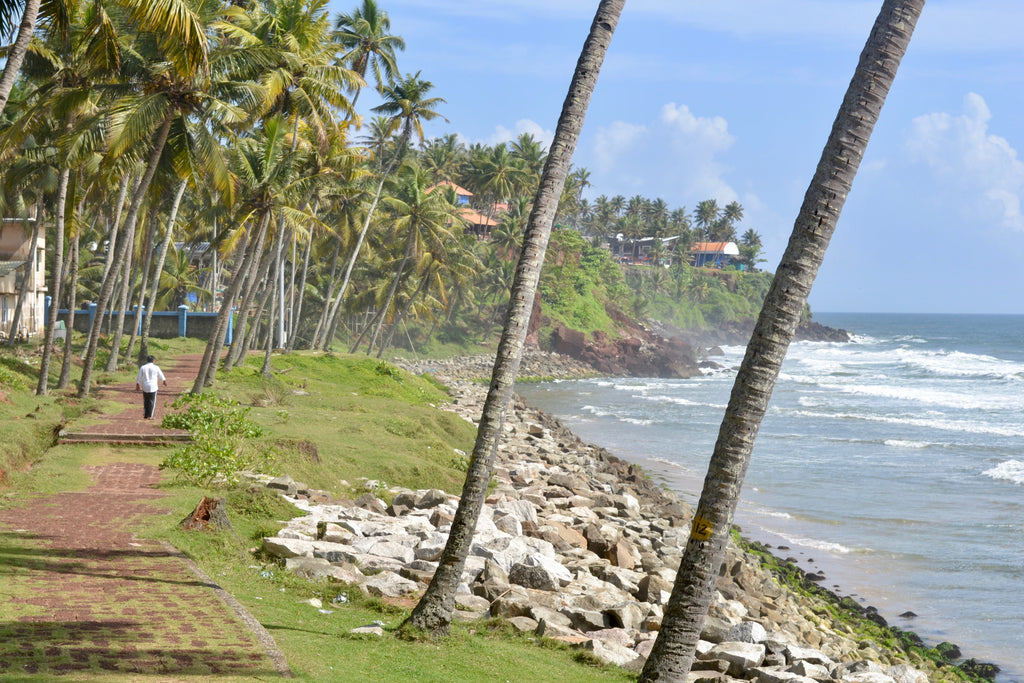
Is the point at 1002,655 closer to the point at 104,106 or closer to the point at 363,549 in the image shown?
the point at 363,549

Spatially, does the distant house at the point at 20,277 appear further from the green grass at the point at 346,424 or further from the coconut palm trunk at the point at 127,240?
the coconut palm trunk at the point at 127,240

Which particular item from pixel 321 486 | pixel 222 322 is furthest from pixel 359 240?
pixel 321 486

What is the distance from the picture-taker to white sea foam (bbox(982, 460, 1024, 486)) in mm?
30067

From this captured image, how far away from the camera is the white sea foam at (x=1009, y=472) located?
98.6 ft

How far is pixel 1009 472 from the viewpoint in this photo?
31.3 meters

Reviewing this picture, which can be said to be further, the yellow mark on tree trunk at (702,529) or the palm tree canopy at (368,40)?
the palm tree canopy at (368,40)

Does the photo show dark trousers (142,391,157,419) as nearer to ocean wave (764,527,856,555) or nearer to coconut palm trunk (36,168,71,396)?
coconut palm trunk (36,168,71,396)

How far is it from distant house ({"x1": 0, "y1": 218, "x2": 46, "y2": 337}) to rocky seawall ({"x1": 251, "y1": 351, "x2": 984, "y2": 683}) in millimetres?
22961

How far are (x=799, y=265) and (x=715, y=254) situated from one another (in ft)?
413

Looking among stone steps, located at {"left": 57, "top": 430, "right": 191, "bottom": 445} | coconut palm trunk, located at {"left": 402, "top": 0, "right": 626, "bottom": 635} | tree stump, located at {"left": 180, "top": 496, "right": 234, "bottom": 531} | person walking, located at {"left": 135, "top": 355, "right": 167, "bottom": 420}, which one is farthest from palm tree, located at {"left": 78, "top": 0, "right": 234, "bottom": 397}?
coconut palm trunk, located at {"left": 402, "top": 0, "right": 626, "bottom": 635}

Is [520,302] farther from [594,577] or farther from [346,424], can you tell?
[346,424]

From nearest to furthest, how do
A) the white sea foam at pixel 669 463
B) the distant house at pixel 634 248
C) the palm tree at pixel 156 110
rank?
the palm tree at pixel 156 110, the white sea foam at pixel 669 463, the distant house at pixel 634 248

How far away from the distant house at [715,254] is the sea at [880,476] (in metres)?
57.7

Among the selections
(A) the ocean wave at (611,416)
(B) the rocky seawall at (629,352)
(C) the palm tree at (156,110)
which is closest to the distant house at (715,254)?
(B) the rocky seawall at (629,352)
